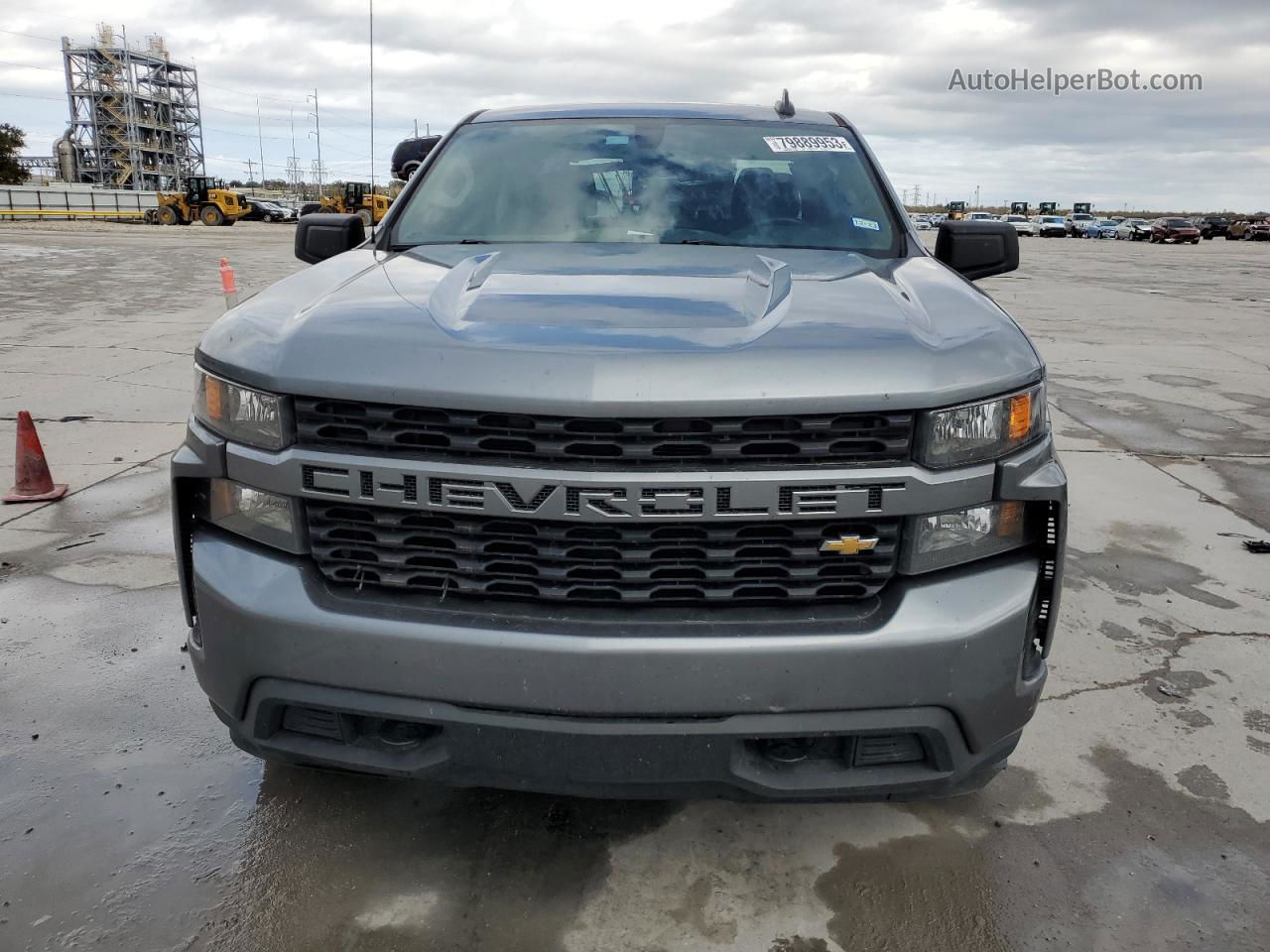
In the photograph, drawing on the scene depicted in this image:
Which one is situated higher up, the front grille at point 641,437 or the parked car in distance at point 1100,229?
the front grille at point 641,437

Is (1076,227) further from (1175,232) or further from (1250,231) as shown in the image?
(1175,232)

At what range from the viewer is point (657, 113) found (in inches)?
147

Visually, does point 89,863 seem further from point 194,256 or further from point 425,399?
point 194,256

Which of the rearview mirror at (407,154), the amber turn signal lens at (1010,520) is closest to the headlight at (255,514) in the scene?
the amber turn signal lens at (1010,520)

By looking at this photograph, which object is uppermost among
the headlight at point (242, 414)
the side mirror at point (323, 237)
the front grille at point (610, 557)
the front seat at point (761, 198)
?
the front seat at point (761, 198)

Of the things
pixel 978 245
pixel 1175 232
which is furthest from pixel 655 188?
pixel 1175 232

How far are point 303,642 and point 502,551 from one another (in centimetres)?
43

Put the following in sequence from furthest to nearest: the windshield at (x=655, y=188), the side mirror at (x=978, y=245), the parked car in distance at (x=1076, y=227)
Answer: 1. the parked car in distance at (x=1076, y=227)
2. the side mirror at (x=978, y=245)
3. the windshield at (x=655, y=188)

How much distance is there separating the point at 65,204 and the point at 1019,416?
2459 inches

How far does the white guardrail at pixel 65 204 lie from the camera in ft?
172

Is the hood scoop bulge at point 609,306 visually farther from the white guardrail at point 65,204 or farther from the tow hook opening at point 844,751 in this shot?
the white guardrail at point 65,204

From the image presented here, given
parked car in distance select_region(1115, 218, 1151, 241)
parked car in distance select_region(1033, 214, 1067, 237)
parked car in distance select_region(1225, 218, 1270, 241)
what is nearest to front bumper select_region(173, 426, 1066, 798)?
parked car in distance select_region(1115, 218, 1151, 241)

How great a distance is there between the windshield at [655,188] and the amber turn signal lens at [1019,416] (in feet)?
3.64

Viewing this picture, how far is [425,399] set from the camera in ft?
6.33
